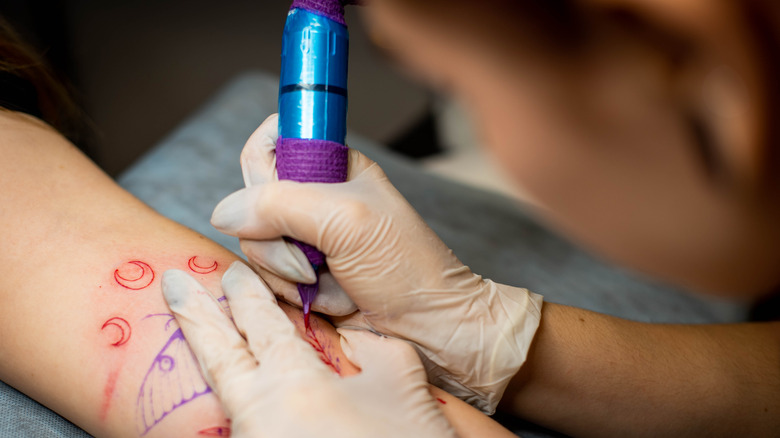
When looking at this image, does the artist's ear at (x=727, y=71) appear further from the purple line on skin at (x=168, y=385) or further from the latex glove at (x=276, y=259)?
the purple line on skin at (x=168, y=385)

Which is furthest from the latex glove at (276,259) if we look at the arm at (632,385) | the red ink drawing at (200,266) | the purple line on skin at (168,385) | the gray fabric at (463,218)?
the gray fabric at (463,218)

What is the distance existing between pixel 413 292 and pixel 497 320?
209 millimetres

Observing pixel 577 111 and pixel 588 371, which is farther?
pixel 588 371

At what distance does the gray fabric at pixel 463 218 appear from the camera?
190cm

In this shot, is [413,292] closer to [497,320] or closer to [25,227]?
[497,320]

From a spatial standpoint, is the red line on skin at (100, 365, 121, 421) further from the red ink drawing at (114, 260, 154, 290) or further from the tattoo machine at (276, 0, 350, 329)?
the tattoo machine at (276, 0, 350, 329)

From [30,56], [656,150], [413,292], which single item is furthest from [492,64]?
[30,56]

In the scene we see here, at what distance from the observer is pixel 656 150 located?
1.46ft

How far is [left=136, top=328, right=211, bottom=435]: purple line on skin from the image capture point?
1011 millimetres

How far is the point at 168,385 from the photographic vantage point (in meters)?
1.03

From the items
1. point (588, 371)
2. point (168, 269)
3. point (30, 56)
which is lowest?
point (588, 371)

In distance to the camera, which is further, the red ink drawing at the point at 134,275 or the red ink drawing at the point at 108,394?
the red ink drawing at the point at 134,275

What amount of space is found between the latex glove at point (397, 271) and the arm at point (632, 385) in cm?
13

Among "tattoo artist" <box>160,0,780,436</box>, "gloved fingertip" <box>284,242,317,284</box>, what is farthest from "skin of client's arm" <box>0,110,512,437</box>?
"tattoo artist" <box>160,0,780,436</box>
